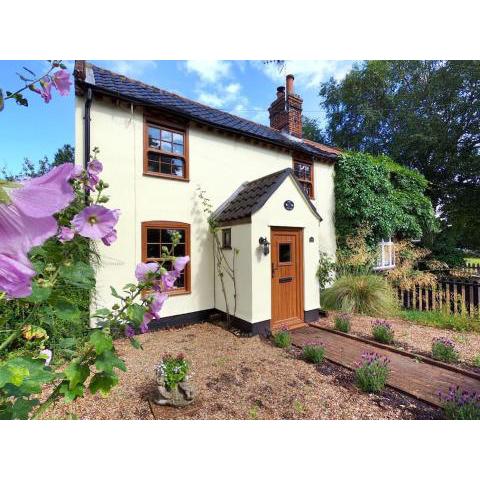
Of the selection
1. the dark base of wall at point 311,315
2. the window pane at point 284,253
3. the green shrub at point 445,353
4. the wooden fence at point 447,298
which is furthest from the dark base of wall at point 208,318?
the wooden fence at point 447,298

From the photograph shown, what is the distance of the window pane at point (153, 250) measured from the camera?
6548 millimetres

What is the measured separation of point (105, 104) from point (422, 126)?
19.2 m

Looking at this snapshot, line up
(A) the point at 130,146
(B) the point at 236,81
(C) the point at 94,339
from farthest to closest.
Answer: (A) the point at 130,146, (B) the point at 236,81, (C) the point at 94,339

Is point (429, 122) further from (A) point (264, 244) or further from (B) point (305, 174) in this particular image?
(A) point (264, 244)

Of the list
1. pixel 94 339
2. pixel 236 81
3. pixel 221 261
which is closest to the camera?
pixel 94 339

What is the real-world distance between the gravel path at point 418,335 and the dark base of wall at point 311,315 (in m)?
0.16

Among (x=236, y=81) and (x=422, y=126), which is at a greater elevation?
(x=422, y=126)

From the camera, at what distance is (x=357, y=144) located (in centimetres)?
2042

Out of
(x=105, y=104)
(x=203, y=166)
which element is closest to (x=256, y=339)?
(x=203, y=166)

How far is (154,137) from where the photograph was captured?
657cm

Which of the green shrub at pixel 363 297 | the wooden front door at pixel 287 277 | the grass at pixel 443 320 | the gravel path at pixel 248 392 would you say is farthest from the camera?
the green shrub at pixel 363 297

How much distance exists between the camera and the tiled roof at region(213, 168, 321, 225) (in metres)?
6.18

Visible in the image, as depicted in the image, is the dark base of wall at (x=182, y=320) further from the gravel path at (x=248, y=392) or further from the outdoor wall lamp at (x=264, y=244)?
the outdoor wall lamp at (x=264, y=244)

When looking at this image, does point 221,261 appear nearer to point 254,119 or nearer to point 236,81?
point 236,81
